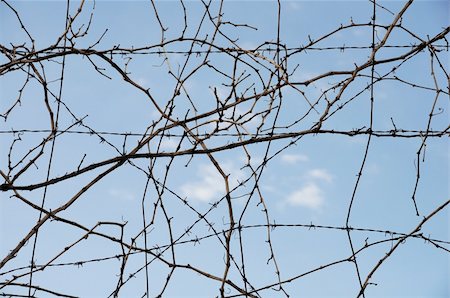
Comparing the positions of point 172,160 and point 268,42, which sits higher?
point 268,42

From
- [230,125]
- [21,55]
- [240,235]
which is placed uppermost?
[21,55]

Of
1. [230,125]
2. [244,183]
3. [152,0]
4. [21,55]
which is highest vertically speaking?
[152,0]

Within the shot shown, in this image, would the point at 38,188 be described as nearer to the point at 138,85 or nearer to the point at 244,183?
the point at 138,85

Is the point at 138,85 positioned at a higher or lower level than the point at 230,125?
higher

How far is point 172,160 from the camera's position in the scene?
1683mm

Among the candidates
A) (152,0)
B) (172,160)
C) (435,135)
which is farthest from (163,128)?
(435,135)

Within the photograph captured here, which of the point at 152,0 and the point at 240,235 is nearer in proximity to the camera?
the point at 240,235

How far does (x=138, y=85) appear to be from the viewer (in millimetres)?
1721

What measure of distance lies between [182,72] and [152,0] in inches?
9.5

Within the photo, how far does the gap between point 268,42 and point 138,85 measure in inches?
16.5

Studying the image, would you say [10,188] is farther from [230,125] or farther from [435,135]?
[435,135]

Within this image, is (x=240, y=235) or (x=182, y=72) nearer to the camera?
(x=240, y=235)

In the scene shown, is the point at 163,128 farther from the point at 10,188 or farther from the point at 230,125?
the point at 10,188

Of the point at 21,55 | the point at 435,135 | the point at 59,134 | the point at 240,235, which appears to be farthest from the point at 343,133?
the point at 21,55
